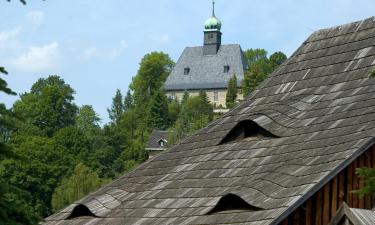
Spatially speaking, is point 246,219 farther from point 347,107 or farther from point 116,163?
point 116,163

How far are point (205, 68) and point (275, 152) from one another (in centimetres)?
11331

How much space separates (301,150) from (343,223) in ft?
5.42

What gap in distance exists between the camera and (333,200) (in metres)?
13.4

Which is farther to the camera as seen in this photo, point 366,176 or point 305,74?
point 305,74

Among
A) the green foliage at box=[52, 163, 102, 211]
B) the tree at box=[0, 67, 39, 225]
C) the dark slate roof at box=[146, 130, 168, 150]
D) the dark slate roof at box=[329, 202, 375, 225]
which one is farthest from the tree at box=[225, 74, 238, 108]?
the tree at box=[0, 67, 39, 225]

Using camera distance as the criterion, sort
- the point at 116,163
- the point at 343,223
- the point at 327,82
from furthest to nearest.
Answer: the point at 116,163 → the point at 327,82 → the point at 343,223

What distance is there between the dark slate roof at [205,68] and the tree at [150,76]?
1461 mm

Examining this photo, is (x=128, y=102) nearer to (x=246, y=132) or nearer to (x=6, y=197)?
(x=246, y=132)

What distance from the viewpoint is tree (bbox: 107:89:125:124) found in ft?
410

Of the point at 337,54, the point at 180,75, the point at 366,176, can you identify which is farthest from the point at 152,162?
the point at 180,75

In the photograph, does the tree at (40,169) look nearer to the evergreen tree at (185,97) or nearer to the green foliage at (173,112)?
the green foliage at (173,112)

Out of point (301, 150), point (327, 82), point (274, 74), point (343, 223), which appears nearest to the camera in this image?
point (343, 223)

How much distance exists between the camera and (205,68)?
12812 cm

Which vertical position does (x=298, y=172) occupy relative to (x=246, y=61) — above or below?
below
